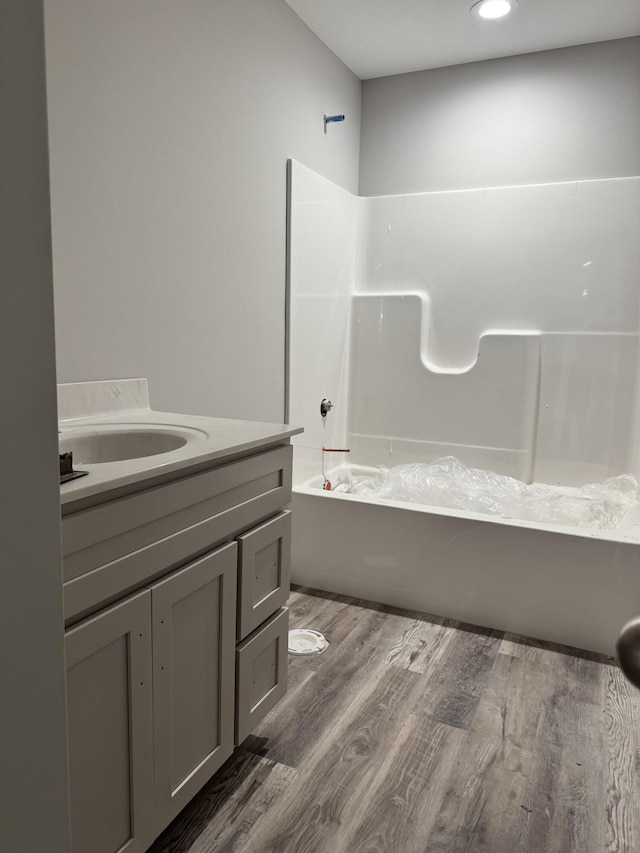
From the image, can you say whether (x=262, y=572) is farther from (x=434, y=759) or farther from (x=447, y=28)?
(x=447, y=28)

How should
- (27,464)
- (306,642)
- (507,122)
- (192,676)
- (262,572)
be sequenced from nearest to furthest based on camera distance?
(27,464) → (192,676) → (262,572) → (306,642) → (507,122)

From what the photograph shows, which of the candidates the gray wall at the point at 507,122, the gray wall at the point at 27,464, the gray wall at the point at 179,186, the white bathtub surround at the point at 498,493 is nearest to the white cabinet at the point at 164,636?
the gray wall at the point at 27,464

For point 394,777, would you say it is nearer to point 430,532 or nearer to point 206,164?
point 430,532

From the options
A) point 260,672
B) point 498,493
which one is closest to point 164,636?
point 260,672

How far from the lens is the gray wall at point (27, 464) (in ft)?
1.46

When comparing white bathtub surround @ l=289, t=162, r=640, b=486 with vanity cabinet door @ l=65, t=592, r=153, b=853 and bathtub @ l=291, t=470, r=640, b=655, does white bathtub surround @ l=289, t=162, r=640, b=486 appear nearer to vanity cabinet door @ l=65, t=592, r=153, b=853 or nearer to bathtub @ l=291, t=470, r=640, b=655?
bathtub @ l=291, t=470, r=640, b=655

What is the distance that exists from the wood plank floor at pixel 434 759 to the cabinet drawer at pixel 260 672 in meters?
0.15

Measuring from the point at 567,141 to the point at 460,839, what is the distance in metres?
2.96

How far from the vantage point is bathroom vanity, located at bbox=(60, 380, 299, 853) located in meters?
1.00

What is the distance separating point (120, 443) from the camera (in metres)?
1.59

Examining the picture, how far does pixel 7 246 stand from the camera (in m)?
0.44

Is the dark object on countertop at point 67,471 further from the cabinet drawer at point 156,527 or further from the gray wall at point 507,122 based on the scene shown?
the gray wall at point 507,122

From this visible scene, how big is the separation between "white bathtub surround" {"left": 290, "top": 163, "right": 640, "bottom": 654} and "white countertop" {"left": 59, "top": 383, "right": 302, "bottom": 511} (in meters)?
1.01

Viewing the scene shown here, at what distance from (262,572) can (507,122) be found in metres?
2.69
